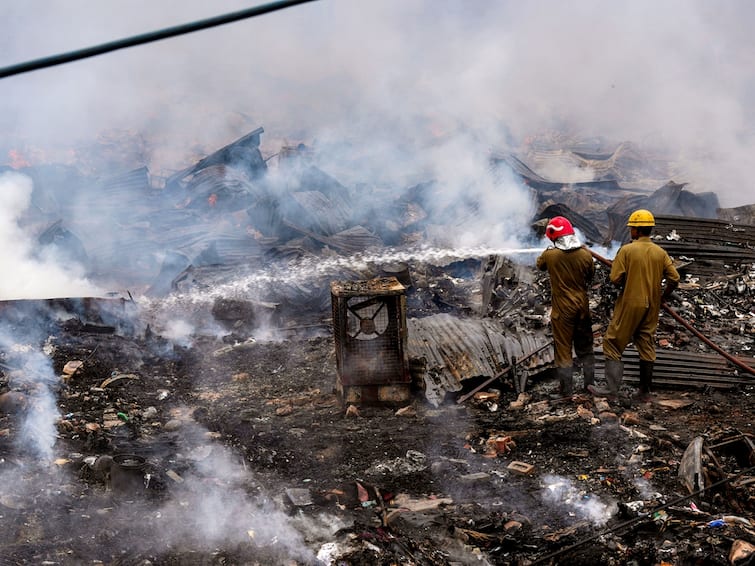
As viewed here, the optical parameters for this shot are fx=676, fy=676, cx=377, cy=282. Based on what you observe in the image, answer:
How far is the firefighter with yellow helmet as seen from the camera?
5.75 meters

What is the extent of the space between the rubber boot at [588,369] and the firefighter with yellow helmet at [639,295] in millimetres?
227

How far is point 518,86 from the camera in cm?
2450

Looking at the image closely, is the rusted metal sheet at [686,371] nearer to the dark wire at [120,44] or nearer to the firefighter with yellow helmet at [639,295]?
the firefighter with yellow helmet at [639,295]

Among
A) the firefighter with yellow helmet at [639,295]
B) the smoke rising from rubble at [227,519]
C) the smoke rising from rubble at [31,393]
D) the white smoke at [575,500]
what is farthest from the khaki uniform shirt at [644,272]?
the smoke rising from rubble at [31,393]

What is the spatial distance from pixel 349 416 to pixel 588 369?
2242mm

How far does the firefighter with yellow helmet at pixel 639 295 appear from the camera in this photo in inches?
227

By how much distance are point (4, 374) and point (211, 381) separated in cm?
199

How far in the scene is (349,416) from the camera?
6.17 m

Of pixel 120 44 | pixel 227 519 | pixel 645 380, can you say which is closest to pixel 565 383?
pixel 645 380

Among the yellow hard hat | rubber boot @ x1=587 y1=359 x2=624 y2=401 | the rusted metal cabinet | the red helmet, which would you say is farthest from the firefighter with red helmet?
the rusted metal cabinet

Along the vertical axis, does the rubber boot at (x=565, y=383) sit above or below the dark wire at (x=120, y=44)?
below

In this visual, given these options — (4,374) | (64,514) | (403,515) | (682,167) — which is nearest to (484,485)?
(403,515)

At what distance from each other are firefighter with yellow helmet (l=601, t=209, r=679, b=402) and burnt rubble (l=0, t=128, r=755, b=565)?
41 cm

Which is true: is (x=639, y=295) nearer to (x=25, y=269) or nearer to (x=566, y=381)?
(x=566, y=381)
